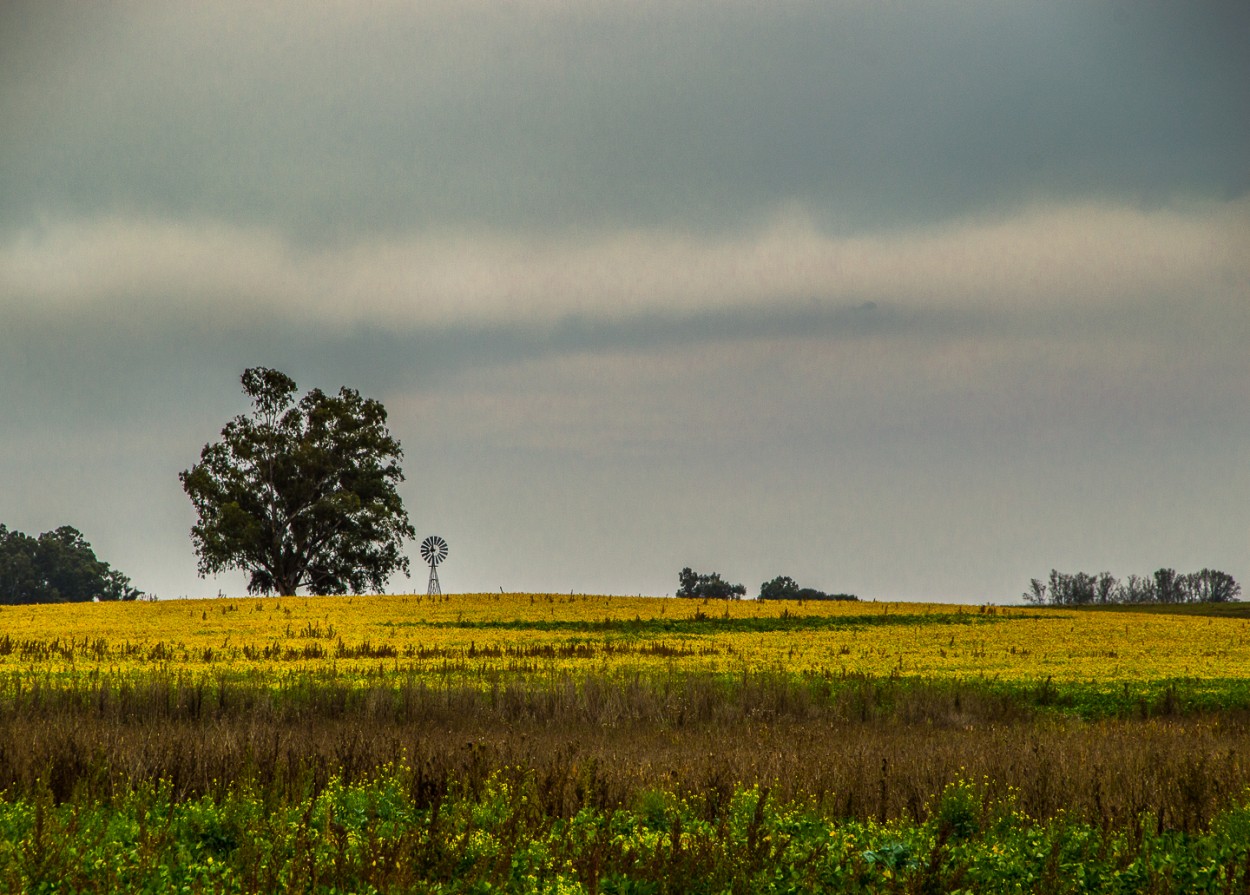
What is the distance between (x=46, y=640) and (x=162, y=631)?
4066 mm

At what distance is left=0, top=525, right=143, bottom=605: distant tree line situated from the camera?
373 ft

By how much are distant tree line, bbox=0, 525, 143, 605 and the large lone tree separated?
47.8 meters

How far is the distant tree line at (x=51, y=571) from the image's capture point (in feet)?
373

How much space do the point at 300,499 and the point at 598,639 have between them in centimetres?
4514

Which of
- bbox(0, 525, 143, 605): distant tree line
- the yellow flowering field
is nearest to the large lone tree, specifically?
the yellow flowering field

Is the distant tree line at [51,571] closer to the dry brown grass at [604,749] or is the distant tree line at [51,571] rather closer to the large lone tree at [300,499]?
the large lone tree at [300,499]

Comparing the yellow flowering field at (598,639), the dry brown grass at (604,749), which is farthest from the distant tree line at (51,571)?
the dry brown grass at (604,749)

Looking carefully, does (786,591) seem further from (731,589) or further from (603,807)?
(603,807)

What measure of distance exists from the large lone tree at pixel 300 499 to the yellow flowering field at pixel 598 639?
804 inches

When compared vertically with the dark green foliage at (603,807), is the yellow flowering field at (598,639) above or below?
below

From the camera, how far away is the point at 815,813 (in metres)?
11.7

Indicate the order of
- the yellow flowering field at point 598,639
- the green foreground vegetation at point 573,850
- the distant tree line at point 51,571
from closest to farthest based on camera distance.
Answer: the green foreground vegetation at point 573,850
the yellow flowering field at point 598,639
the distant tree line at point 51,571

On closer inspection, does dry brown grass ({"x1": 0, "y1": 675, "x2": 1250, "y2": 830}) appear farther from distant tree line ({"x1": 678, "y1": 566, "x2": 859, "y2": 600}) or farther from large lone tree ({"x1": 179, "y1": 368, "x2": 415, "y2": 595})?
distant tree line ({"x1": 678, "y1": 566, "x2": 859, "y2": 600})

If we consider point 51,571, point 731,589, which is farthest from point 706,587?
point 51,571
